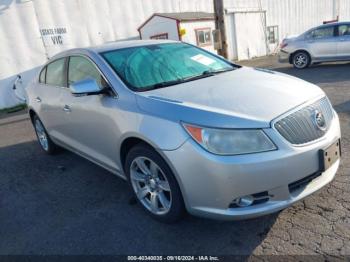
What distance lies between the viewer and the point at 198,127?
2299mm

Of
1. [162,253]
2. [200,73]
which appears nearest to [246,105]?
[200,73]

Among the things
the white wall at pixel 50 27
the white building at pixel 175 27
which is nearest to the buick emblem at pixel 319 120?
the white wall at pixel 50 27

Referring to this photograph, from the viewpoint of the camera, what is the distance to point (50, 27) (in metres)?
11.5

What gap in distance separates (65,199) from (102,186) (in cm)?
44

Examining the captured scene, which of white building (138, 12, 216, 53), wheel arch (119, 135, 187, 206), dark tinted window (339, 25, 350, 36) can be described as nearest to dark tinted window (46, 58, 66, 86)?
wheel arch (119, 135, 187, 206)

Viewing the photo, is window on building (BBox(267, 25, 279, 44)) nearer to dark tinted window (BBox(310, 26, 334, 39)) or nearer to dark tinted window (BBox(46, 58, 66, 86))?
dark tinted window (BBox(310, 26, 334, 39))

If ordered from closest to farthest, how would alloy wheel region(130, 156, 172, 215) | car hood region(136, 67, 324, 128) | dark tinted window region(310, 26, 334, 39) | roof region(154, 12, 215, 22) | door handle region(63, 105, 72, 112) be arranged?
car hood region(136, 67, 324, 128) → alloy wheel region(130, 156, 172, 215) → door handle region(63, 105, 72, 112) → dark tinted window region(310, 26, 334, 39) → roof region(154, 12, 215, 22)

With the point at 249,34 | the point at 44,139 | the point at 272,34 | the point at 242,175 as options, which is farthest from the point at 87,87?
the point at 272,34

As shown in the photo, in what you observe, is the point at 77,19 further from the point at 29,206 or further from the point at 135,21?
the point at 29,206

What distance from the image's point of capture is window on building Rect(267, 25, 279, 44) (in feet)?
65.3

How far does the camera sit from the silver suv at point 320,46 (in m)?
10.5

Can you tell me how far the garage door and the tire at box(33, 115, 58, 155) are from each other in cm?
1428

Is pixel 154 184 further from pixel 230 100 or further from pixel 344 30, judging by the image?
pixel 344 30

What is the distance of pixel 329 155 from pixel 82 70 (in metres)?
2.74
